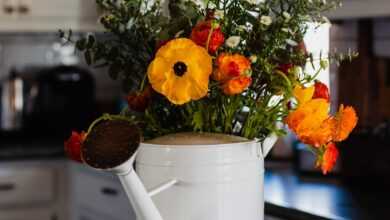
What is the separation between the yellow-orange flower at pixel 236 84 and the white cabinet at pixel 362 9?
1115 millimetres

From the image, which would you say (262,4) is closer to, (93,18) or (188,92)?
(188,92)

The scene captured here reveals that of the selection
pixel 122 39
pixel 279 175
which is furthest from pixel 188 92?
pixel 279 175

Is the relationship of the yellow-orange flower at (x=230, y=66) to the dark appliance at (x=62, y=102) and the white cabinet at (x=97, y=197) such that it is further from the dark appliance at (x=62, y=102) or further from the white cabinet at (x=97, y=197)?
the dark appliance at (x=62, y=102)

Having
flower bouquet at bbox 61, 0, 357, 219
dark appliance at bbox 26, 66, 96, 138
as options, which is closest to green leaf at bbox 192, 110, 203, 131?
flower bouquet at bbox 61, 0, 357, 219

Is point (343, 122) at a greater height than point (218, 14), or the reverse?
point (218, 14)

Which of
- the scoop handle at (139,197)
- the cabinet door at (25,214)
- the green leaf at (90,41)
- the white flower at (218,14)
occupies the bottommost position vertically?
the cabinet door at (25,214)

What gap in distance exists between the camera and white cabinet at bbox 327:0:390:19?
1.78 m

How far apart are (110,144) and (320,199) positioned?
953 millimetres

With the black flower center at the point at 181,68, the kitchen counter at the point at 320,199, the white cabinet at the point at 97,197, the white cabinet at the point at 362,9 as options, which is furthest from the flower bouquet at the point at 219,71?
the white cabinet at the point at 97,197

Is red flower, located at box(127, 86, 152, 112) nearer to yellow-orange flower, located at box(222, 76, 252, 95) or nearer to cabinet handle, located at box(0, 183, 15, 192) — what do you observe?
yellow-orange flower, located at box(222, 76, 252, 95)

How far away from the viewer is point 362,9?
6.01 ft

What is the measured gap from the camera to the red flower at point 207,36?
0.78 m

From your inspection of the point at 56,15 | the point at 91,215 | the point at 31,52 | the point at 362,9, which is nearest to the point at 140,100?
the point at 362,9

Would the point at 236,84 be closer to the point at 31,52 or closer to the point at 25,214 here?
the point at 25,214
